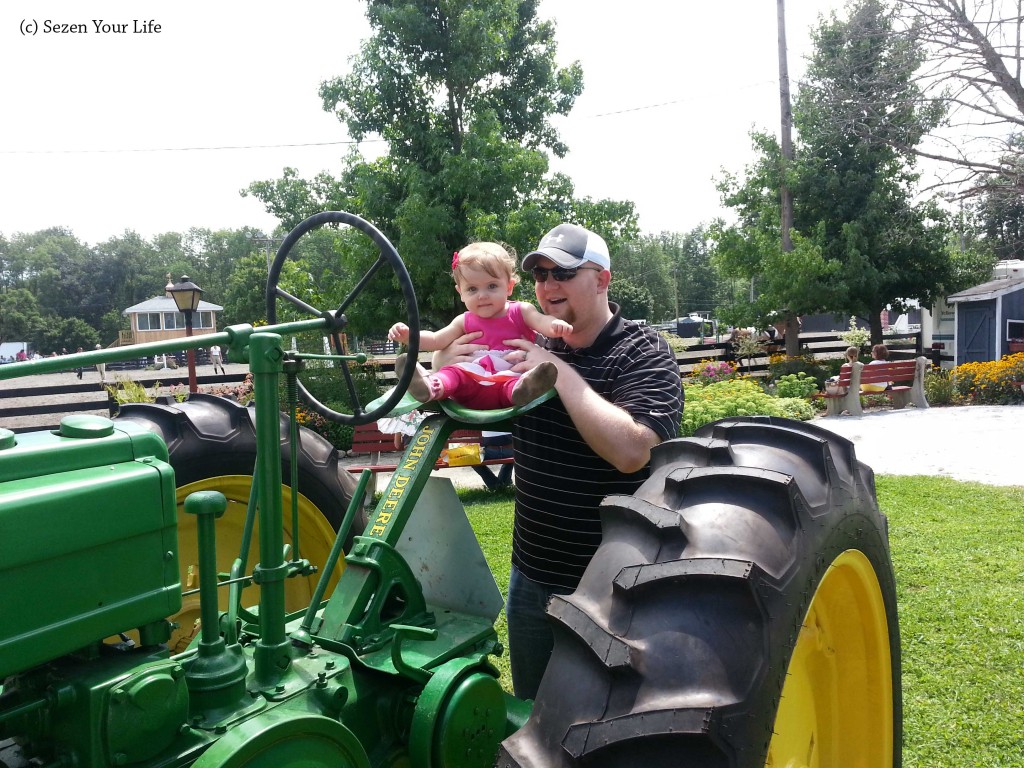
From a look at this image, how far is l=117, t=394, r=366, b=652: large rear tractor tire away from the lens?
9.02 ft

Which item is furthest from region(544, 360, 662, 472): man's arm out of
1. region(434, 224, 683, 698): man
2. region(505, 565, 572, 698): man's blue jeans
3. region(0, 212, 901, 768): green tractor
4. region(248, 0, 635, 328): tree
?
region(248, 0, 635, 328): tree

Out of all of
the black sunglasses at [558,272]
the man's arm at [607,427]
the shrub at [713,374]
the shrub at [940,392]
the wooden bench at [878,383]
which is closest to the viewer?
the man's arm at [607,427]

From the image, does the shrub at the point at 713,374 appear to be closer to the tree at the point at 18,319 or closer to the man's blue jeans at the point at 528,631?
the man's blue jeans at the point at 528,631

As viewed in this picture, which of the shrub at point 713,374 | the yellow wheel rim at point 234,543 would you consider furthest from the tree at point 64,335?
the yellow wheel rim at point 234,543

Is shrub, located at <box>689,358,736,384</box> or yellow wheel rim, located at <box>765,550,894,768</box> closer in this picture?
yellow wheel rim, located at <box>765,550,894,768</box>

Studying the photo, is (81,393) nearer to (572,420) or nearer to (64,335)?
(572,420)

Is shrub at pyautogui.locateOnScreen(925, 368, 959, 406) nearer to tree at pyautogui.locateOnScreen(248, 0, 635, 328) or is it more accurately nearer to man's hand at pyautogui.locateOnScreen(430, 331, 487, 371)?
tree at pyautogui.locateOnScreen(248, 0, 635, 328)

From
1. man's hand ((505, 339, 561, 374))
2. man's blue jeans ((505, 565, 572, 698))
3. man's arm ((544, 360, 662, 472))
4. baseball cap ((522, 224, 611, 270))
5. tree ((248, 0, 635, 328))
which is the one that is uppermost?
tree ((248, 0, 635, 328))

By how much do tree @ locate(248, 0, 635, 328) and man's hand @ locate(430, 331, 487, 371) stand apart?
377 inches

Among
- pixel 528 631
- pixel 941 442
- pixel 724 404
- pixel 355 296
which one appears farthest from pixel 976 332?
pixel 355 296

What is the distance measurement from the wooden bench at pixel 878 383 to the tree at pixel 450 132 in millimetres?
5369

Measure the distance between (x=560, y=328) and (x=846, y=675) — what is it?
1.26 m

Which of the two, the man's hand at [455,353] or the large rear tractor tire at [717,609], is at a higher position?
the man's hand at [455,353]

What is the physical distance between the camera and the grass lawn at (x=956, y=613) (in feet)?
10.9
